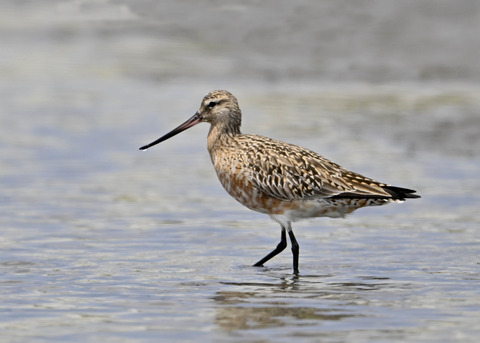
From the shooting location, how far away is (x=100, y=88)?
17.1 meters

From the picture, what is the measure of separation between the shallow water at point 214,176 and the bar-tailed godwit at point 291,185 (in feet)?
1.28

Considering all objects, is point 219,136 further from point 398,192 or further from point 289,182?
point 398,192

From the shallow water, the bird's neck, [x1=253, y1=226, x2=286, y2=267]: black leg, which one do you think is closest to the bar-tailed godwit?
[x1=253, y1=226, x2=286, y2=267]: black leg

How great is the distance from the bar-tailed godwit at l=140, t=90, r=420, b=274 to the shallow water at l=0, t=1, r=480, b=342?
1.28 ft

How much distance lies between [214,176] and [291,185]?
3.33 meters

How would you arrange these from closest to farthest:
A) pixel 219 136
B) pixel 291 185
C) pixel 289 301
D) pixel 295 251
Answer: pixel 289 301 < pixel 295 251 < pixel 291 185 < pixel 219 136

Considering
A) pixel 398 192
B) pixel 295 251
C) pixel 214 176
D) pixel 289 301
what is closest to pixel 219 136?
pixel 295 251

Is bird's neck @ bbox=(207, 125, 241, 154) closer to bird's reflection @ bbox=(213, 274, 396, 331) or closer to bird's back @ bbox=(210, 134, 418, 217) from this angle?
bird's back @ bbox=(210, 134, 418, 217)

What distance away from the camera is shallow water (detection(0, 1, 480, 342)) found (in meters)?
6.93

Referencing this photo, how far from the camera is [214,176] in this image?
1205 cm

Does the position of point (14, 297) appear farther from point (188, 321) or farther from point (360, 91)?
point (360, 91)

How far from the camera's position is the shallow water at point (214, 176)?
6.93 metres

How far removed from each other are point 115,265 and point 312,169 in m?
1.74

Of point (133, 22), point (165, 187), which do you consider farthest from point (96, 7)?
point (165, 187)
